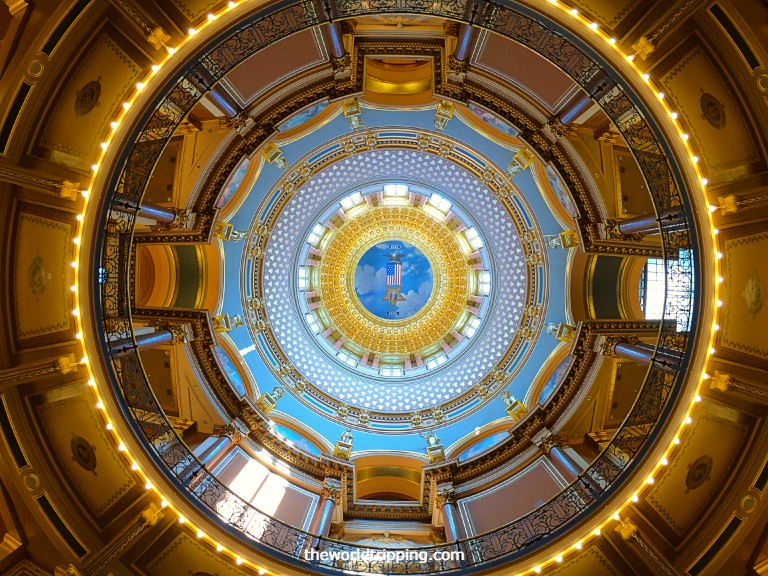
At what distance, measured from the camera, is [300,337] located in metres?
21.7

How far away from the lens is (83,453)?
36.5 ft

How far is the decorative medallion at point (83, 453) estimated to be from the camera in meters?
11.0

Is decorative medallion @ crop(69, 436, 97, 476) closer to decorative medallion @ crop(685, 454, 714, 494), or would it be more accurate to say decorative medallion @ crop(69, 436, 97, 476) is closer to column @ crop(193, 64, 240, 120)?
column @ crop(193, 64, 240, 120)

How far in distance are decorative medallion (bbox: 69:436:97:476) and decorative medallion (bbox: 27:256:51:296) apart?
3.47 metres

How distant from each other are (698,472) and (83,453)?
14.1 metres

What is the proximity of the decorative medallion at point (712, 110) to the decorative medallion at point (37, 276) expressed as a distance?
14135mm

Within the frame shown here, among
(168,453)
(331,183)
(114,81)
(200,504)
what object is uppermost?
(331,183)

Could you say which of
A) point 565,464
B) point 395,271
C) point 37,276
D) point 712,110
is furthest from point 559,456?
point 37,276

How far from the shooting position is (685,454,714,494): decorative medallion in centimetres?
1091

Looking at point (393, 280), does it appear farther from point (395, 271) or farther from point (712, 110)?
point (712, 110)

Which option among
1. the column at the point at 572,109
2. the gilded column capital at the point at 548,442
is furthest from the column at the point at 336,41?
the gilded column capital at the point at 548,442

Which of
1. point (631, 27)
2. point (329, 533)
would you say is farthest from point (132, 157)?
point (329, 533)

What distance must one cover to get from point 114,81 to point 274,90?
4.81m

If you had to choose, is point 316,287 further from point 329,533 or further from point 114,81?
point 114,81
